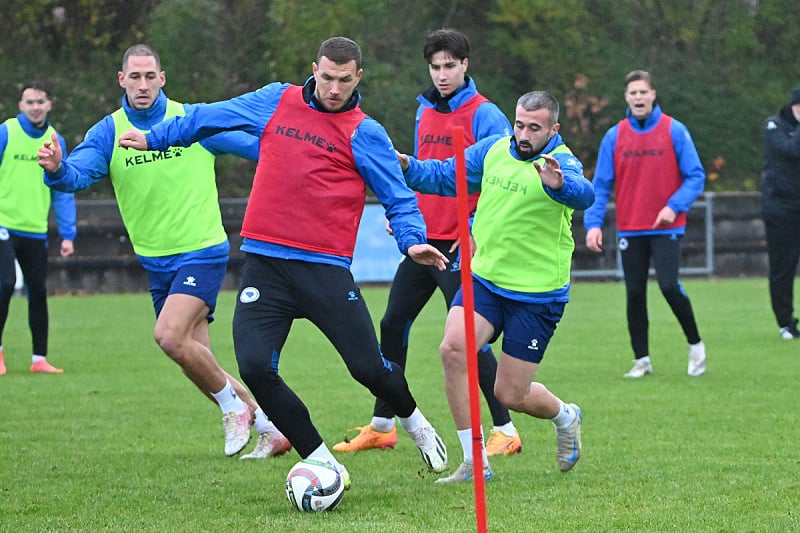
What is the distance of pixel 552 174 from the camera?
625 centimetres

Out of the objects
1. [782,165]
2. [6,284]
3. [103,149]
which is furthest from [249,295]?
[782,165]

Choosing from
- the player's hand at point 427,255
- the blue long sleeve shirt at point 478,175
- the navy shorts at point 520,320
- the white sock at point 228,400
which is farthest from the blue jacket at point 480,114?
the white sock at point 228,400

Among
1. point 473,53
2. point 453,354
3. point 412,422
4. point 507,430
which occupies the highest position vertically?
point 473,53

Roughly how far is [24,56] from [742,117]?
1362 centimetres

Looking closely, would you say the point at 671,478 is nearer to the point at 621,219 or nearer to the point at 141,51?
the point at 141,51

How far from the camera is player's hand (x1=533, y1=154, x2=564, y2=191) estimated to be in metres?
6.22

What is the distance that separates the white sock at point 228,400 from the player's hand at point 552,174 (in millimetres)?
2344

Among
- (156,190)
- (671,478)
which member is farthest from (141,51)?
(671,478)

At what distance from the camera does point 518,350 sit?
6.69 metres

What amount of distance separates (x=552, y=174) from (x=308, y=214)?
43.8 inches

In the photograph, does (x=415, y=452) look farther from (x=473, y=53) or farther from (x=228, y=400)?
(x=473, y=53)

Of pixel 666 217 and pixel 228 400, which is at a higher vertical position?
pixel 666 217

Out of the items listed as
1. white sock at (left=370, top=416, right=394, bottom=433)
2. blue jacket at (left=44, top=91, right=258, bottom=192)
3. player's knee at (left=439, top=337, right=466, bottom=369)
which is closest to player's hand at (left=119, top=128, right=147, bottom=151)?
blue jacket at (left=44, top=91, right=258, bottom=192)

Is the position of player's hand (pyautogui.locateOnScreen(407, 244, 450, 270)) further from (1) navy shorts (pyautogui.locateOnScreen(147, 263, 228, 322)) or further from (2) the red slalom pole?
(1) navy shorts (pyautogui.locateOnScreen(147, 263, 228, 322))
